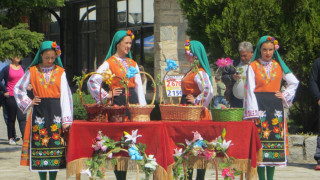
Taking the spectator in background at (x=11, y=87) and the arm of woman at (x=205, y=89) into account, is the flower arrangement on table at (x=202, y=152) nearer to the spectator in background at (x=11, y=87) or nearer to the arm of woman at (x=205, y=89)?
the arm of woman at (x=205, y=89)

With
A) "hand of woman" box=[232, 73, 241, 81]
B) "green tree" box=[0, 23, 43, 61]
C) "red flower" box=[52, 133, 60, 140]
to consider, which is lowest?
"red flower" box=[52, 133, 60, 140]

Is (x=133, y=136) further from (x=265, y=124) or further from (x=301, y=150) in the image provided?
(x=301, y=150)

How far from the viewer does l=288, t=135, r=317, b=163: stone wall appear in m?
11.0

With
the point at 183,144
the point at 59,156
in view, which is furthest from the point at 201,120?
the point at 59,156

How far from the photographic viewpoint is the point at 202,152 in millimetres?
6559

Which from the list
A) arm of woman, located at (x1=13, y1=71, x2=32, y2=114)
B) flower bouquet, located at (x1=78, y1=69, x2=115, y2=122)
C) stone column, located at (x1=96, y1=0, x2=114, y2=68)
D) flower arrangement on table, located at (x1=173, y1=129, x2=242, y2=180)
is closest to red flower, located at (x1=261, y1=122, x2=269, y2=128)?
flower arrangement on table, located at (x1=173, y1=129, x2=242, y2=180)

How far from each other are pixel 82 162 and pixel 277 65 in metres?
2.52

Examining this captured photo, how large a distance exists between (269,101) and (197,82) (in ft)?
2.83

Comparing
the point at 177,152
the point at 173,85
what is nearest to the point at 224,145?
the point at 177,152

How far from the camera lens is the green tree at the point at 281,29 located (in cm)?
1139

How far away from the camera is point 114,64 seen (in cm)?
736

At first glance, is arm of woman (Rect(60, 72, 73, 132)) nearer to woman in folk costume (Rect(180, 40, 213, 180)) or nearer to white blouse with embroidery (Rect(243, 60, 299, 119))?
woman in folk costume (Rect(180, 40, 213, 180))

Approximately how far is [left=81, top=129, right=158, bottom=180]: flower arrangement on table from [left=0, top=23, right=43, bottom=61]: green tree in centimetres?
432

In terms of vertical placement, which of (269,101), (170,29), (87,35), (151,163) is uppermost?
(87,35)
